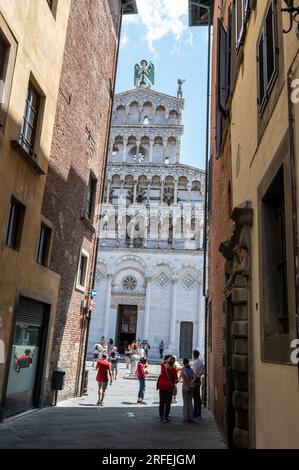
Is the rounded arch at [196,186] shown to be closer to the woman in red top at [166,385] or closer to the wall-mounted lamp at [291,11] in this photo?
the woman in red top at [166,385]

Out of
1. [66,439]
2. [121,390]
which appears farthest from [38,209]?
[121,390]

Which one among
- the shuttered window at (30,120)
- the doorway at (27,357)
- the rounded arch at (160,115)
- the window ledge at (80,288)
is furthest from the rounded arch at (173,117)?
the doorway at (27,357)

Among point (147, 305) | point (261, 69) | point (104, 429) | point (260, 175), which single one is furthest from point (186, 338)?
point (261, 69)

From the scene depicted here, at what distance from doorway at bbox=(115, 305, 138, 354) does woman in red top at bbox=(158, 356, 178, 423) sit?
26.4 meters

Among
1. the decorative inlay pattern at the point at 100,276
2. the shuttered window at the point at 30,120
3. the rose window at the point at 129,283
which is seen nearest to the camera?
the shuttered window at the point at 30,120

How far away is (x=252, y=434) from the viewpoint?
5.76m

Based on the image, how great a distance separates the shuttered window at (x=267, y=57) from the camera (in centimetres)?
512

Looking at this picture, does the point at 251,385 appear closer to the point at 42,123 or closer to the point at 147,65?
the point at 42,123

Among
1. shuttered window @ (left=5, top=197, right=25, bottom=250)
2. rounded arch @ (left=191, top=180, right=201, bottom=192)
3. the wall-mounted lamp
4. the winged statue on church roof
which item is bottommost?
shuttered window @ (left=5, top=197, right=25, bottom=250)

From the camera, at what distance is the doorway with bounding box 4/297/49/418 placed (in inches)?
376

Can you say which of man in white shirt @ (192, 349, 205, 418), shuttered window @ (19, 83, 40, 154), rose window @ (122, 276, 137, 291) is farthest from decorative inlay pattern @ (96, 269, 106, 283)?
shuttered window @ (19, 83, 40, 154)

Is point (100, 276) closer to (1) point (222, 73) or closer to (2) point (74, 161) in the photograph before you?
(2) point (74, 161)

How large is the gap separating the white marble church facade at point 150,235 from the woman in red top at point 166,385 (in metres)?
24.4

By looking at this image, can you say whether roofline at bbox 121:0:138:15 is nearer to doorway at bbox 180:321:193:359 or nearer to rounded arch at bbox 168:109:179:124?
rounded arch at bbox 168:109:179:124
